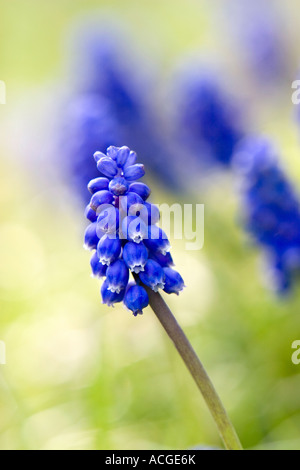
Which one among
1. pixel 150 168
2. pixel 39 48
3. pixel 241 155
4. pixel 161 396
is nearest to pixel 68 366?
pixel 161 396

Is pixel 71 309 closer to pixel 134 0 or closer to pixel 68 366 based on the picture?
pixel 68 366

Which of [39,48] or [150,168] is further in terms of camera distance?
Result: [39,48]

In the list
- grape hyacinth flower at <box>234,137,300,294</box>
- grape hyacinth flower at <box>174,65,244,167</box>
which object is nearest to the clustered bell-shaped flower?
grape hyacinth flower at <box>234,137,300,294</box>
